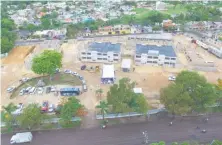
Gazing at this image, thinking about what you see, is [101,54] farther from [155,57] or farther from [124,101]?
[124,101]

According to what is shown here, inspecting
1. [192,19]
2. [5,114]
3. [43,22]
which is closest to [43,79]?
[5,114]

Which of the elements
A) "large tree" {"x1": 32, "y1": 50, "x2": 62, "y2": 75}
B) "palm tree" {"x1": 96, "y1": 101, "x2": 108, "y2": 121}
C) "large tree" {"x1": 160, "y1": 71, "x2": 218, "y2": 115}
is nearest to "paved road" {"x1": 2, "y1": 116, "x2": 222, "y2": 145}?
"large tree" {"x1": 160, "y1": 71, "x2": 218, "y2": 115}

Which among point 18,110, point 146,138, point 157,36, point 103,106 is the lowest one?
point 146,138

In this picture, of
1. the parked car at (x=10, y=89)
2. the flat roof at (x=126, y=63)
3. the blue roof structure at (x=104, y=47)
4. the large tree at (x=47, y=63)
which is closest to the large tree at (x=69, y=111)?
the large tree at (x=47, y=63)

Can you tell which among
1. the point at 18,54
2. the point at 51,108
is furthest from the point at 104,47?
the point at 18,54

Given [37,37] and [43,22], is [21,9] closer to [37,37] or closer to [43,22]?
[43,22]

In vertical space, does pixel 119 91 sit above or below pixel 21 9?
below
